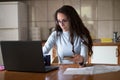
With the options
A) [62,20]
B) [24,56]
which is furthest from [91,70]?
[62,20]

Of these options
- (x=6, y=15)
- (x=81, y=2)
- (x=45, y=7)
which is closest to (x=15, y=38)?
(x=6, y=15)

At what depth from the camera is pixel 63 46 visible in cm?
212

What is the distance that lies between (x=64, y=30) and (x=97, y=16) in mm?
1974

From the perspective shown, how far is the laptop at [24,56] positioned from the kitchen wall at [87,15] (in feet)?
8.09

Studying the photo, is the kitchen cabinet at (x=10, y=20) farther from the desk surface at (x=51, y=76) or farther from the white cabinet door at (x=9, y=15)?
the desk surface at (x=51, y=76)

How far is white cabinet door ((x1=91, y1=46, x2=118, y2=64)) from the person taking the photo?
3.46 metres

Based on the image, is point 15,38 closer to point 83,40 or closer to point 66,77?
point 83,40

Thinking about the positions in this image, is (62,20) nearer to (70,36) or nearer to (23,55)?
(70,36)

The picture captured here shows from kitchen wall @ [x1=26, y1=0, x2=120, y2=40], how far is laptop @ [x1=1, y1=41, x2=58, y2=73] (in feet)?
8.09

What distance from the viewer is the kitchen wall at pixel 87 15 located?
3980 mm

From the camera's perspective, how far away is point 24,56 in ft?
4.89

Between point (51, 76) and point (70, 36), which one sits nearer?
point (51, 76)

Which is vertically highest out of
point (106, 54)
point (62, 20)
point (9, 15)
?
point (9, 15)

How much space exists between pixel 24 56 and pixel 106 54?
2.20m
